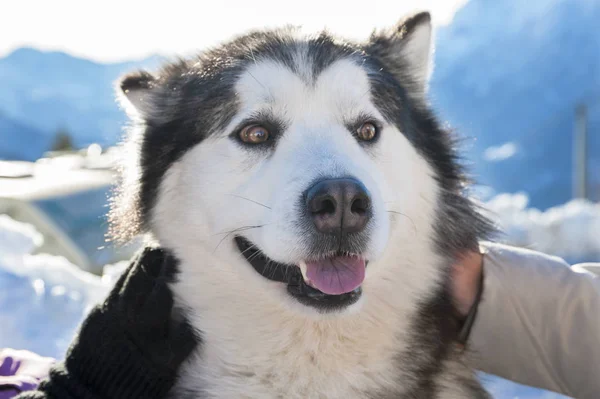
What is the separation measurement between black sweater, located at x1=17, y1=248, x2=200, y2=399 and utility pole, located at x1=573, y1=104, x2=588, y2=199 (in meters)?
8.70

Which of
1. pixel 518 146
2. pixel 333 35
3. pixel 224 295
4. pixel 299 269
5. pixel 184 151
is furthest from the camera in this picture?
pixel 518 146

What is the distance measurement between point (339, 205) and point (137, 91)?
1178 millimetres

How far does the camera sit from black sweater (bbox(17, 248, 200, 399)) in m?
1.83

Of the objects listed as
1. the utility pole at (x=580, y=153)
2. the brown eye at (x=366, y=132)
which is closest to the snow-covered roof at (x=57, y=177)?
the brown eye at (x=366, y=132)

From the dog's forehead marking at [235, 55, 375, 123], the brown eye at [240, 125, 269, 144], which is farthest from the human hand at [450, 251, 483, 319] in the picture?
the brown eye at [240, 125, 269, 144]

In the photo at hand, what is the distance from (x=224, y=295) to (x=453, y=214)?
0.94m

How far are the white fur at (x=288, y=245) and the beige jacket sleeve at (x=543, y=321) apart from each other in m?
0.31

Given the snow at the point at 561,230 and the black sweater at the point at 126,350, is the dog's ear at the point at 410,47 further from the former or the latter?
the snow at the point at 561,230

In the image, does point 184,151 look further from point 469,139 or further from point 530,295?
point 530,295

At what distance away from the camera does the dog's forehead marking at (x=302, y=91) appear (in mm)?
2020

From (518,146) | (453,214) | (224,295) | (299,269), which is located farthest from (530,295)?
(518,146)

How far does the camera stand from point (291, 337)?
1939mm

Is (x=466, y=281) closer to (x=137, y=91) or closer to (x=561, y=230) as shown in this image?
(x=137, y=91)

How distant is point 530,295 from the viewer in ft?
7.32
